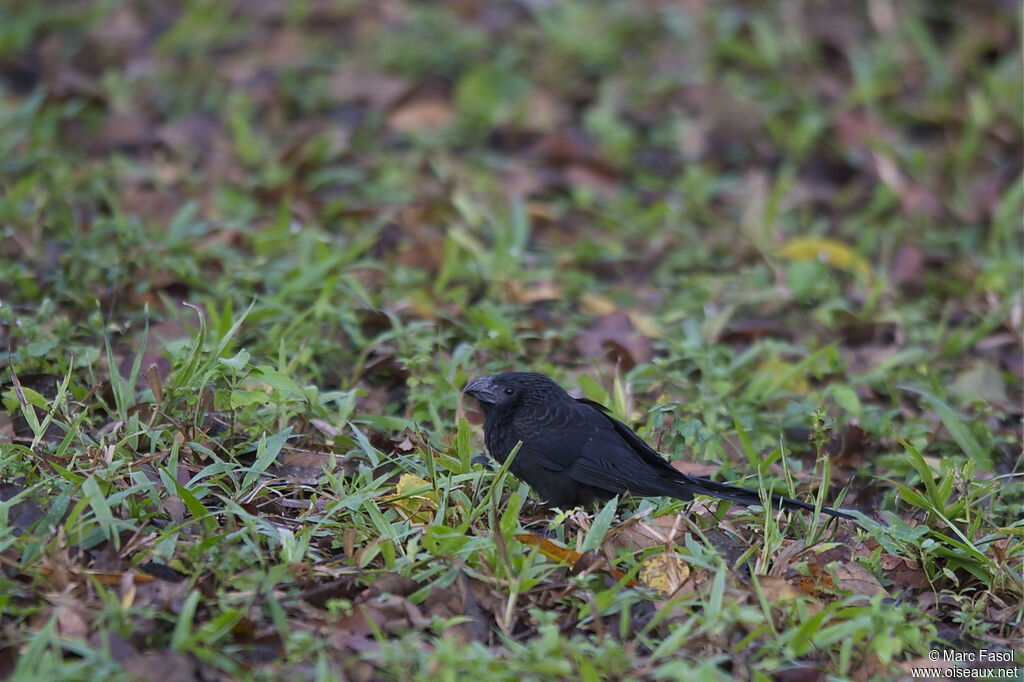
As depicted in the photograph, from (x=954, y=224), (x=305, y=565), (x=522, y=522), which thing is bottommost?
(x=954, y=224)

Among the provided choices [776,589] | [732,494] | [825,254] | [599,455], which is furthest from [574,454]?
[825,254]

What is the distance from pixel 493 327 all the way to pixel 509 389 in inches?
32.9

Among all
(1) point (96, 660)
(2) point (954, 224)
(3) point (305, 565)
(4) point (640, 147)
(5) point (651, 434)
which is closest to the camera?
(1) point (96, 660)

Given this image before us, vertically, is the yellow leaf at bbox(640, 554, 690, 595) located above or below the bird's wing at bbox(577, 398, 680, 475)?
below

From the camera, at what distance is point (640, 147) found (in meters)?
6.60

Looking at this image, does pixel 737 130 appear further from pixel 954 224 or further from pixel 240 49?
pixel 240 49

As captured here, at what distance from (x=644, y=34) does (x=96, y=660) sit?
5.62 m

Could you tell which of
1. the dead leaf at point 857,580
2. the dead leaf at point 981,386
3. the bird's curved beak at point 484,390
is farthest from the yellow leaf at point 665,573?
the dead leaf at point 981,386

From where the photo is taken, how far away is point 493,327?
15.1 feet

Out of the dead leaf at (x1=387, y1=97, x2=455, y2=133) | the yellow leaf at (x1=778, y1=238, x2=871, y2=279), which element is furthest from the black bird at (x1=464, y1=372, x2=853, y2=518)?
the dead leaf at (x1=387, y1=97, x2=455, y2=133)

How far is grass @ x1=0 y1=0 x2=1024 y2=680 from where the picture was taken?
303 cm

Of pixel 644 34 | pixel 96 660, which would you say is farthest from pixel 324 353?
pixel 644 34

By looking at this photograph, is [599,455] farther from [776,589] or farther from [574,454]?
[776,589]

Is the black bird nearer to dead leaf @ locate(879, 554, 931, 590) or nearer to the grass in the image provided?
the grass
